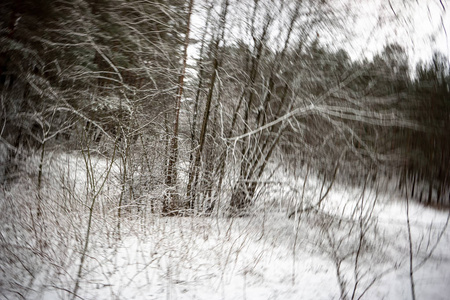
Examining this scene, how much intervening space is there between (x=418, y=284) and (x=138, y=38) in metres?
6.54

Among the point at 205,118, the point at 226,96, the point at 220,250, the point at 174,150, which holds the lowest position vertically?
the point at 220,250

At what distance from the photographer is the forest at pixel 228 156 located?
333 cm

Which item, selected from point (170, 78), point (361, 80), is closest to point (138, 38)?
point (170, 78)

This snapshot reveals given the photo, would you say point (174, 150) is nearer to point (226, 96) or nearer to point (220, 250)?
point (226, 96)

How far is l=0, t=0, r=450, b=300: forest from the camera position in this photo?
131 inches

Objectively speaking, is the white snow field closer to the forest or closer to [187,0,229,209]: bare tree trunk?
the forest

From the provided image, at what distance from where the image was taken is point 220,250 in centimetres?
355

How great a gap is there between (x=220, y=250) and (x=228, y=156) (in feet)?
5.24

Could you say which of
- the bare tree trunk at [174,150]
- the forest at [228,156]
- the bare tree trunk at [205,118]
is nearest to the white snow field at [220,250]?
the forest at [228,156]

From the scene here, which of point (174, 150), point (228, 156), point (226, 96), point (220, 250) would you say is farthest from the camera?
point (226, 96)

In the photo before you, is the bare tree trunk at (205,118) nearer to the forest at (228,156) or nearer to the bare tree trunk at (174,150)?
the forest at (228,156)

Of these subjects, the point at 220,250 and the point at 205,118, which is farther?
the point at 205,118

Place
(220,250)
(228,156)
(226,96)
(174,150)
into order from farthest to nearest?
1. (226,96)
2. (174,150)
3. (228,156)
4. (220,250)

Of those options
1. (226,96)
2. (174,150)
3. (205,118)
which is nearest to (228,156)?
(205,118)
